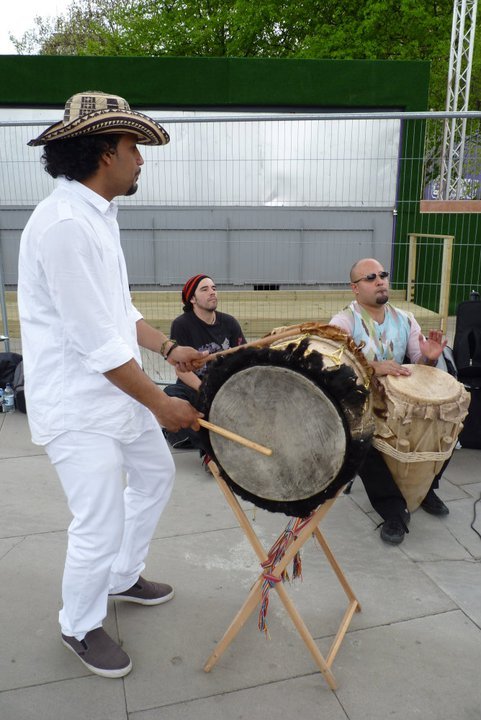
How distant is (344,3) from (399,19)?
1733 millimetres

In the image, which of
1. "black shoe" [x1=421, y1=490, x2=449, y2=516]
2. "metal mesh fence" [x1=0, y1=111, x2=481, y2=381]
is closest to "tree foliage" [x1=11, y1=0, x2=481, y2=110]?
"metal mesh fence" [x1=0, y1=111, x2=481, y2=381]

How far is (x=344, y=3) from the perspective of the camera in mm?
17500

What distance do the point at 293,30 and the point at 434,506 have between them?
18.9 metres

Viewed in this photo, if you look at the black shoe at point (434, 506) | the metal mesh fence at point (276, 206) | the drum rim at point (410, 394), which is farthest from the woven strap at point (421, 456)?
the metal mesh fence at point (276, 206)

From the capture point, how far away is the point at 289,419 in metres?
2.05

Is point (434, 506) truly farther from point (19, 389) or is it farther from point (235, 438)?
point (19, 389)

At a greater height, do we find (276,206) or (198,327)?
(276,206)

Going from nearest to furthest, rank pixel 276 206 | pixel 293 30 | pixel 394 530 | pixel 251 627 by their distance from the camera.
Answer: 1. pixel 251 627
2. pixel 394 530
3. pixel 276 206
4. pixel 293 30

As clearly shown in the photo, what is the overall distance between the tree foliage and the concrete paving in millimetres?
16371

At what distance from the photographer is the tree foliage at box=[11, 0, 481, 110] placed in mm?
16672

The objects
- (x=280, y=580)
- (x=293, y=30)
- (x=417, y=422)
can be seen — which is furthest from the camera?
(x=293, y=30)

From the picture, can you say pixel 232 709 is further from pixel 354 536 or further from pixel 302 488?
pixel 354 536

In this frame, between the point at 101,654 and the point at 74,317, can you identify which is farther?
the point at 101,654

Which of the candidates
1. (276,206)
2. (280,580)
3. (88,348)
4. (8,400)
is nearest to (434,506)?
(280,580)
